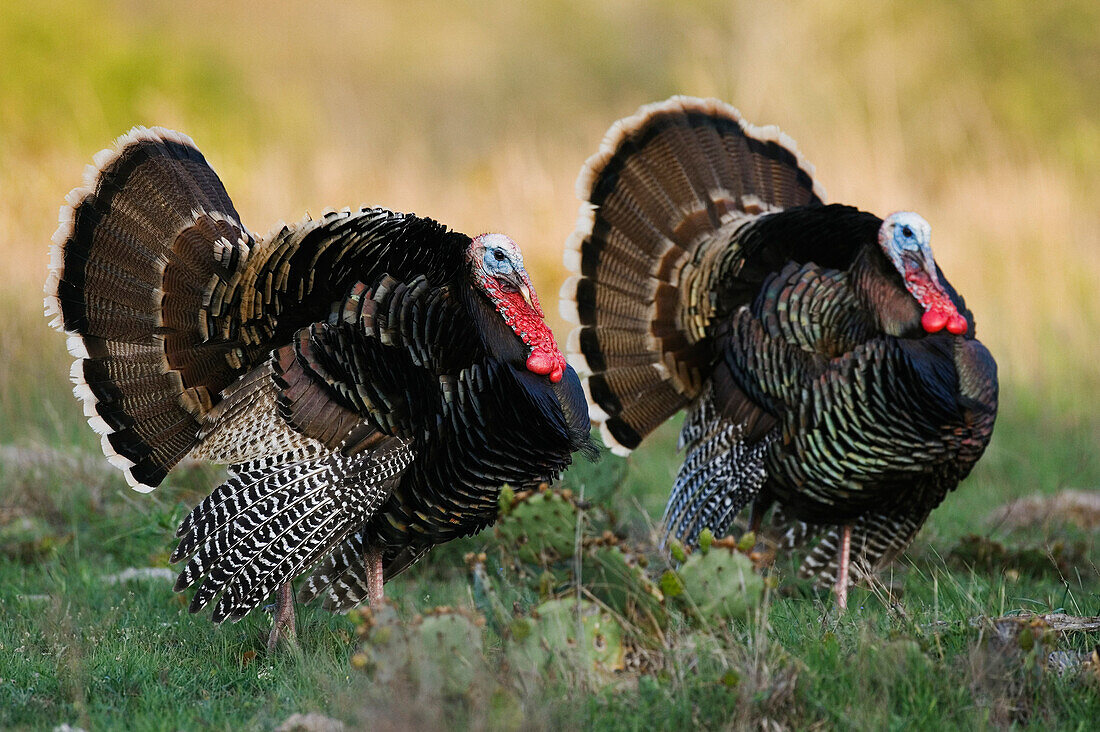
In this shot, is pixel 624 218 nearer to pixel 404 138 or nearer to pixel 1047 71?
pixel 404 138

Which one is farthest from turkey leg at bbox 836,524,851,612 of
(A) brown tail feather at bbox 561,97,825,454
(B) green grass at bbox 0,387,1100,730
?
(A) brown tail feather at bbox 561,97,825,454

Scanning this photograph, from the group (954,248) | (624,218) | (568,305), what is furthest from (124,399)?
(954,248)

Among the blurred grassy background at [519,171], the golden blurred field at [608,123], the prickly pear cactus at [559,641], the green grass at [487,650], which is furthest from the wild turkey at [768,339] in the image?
the golden blurred field at [608,123]

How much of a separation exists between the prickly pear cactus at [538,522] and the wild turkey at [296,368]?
2.18 ft

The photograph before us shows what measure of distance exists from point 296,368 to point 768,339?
1.91 m

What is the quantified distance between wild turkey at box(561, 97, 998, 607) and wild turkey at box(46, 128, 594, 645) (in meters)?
1.09

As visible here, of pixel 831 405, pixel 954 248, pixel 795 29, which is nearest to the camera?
pixel 831 405

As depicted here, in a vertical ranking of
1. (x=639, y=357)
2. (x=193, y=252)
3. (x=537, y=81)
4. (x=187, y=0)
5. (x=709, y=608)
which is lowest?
(x=709, y=608)

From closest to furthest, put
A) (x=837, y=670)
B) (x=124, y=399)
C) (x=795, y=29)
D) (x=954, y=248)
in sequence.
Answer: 1. (x=837, y=670)
2. (x=124, y=399)
3. (x=954, y=248)
4. (x=795, y=29)

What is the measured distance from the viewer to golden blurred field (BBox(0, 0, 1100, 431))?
9.36 meters

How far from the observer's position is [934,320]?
4504 millimetres

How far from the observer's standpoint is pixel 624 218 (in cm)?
527

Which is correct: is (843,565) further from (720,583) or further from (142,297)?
(142,297)

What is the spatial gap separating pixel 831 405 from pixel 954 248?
5974mm
